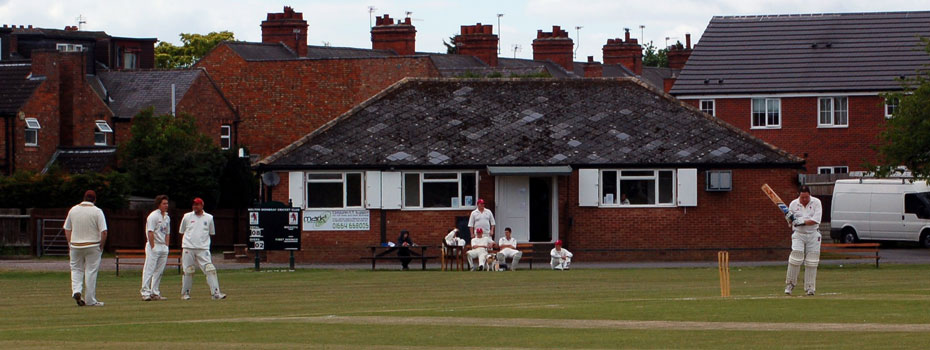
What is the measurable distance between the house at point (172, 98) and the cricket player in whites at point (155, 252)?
3906 cm

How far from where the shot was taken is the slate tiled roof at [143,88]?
6253 centimetres

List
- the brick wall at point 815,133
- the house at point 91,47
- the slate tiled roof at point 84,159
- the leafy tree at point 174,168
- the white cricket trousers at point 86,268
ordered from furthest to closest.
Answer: the house at point 91,47
the slate tiled roof at point 84,159
the brick wall at point 815,133
the leafy tree at point 174,168
the white cricket trousers at point 86,268

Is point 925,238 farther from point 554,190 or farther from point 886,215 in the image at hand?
point 554,190

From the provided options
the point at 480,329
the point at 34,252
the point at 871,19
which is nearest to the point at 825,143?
the point at 871,19

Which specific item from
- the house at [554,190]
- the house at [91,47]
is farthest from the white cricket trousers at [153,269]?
the house at [91,47]

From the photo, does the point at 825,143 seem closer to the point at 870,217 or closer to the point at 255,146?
the point at 870,217

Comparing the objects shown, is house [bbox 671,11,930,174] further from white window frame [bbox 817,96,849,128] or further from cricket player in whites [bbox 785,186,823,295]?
cricket player in whites [bbox 785,186,823,295]

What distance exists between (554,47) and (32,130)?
3903 centimetres

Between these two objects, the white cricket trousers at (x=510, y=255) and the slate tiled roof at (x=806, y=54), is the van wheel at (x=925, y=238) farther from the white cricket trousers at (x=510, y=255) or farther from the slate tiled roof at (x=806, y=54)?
the white cricket trousers at (x=510, y=255)

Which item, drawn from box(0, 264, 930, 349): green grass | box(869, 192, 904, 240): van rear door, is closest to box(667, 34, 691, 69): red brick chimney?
box(869, 192, 904, 240): van rear door

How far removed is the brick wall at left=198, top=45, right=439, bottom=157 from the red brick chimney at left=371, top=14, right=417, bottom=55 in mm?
12889

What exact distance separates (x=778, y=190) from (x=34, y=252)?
66.5ft

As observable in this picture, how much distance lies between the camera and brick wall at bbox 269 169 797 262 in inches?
1473

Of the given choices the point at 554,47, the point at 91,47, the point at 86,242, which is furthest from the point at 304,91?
the point at 86,242
